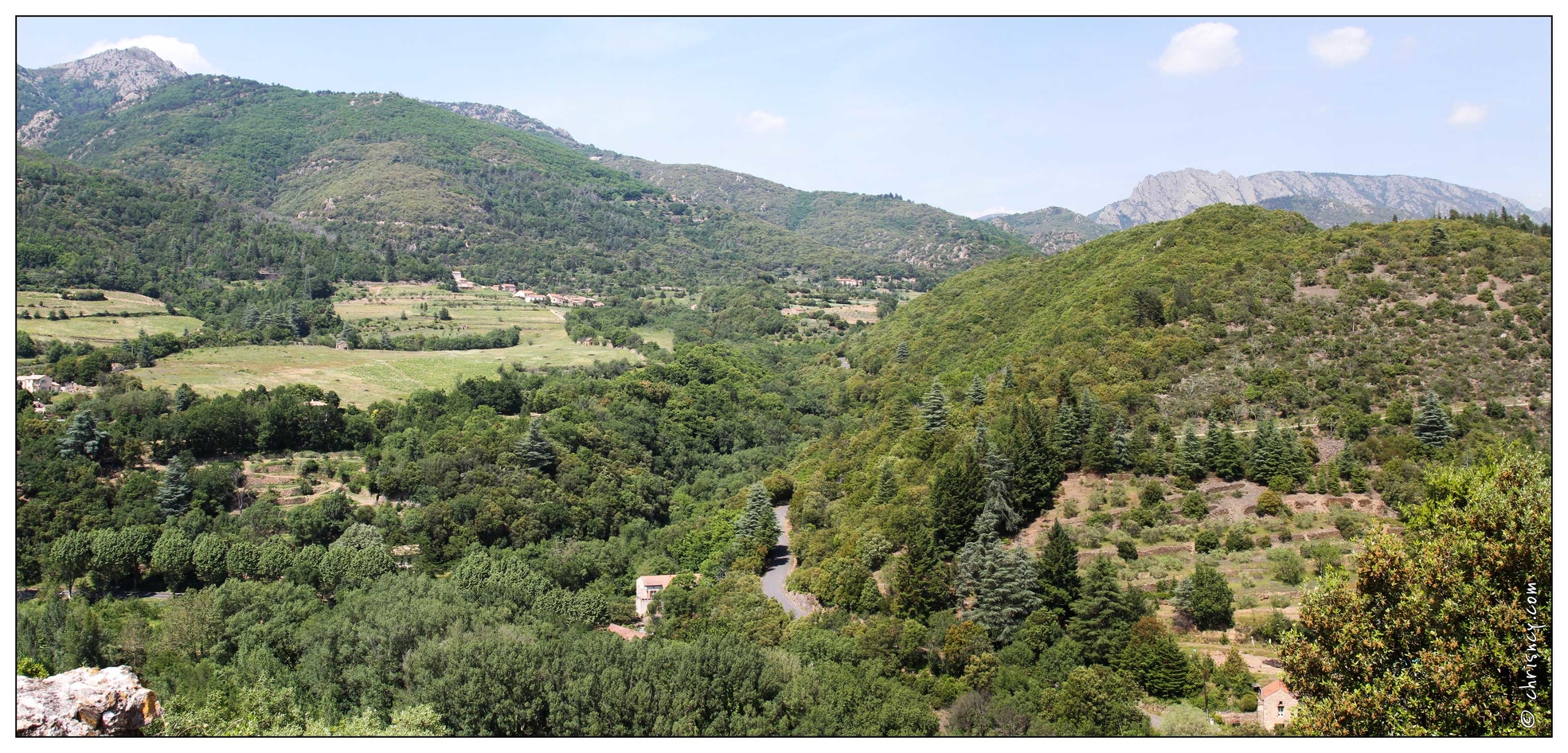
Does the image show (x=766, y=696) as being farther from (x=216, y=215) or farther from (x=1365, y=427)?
(x=216, y=215)

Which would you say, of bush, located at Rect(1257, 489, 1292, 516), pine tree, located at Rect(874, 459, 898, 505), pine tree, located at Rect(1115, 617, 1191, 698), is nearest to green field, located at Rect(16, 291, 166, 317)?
pine tree, located at Rect(874, 459, 898, 505)

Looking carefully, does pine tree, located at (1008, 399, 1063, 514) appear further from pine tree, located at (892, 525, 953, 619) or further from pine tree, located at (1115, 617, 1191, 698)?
pine tree, located at (1115, 617, 1191, 698)

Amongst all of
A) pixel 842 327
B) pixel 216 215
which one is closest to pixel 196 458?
A: pixel 842 327

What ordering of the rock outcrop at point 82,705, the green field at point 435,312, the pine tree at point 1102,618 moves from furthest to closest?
the green field at point 435,312, the pine tree at point 1102,618, the rock outcrop at point 82,705

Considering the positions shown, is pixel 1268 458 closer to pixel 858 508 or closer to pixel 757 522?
pixel 858 508

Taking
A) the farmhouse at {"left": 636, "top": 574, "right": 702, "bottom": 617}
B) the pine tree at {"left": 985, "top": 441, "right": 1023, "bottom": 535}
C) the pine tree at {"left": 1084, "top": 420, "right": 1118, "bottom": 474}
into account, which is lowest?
the farmhouse at {"left": 636, "top": 574, "right": 702, "bottom": 617}

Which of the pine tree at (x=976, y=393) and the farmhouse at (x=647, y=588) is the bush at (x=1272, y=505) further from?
the farmhouse at (x=647, y=588)

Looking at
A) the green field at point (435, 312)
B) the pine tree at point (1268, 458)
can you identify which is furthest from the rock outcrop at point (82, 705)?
the green field at point (435, 312)
